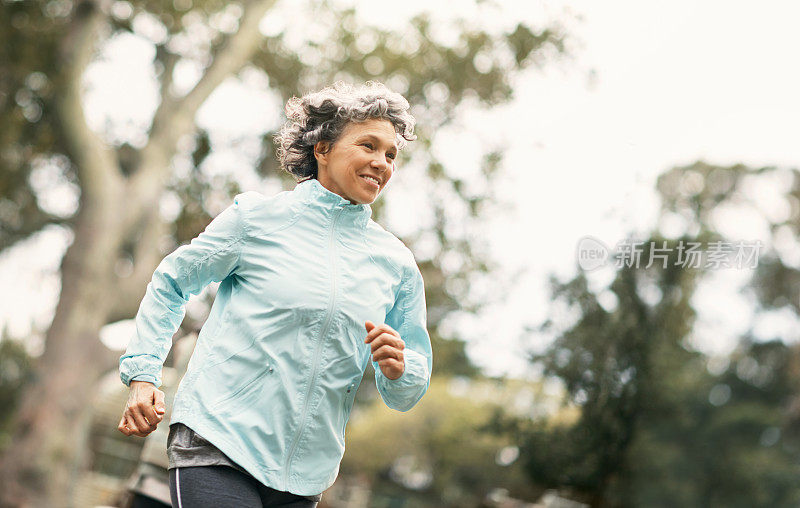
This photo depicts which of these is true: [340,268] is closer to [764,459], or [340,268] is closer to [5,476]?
[5,476]

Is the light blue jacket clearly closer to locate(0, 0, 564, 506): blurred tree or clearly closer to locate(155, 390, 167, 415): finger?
locate(155, 390, 167, 415): finger

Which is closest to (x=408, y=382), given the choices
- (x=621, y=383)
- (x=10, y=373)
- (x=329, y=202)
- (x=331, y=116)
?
(x=329, y=202)

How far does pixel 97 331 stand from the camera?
10320 millimetres

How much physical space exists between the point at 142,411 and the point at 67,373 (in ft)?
29.3

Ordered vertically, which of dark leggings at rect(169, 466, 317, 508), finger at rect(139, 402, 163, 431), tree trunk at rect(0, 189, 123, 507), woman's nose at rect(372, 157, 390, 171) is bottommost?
tree trunk at rect(0, 189, 123, 507)

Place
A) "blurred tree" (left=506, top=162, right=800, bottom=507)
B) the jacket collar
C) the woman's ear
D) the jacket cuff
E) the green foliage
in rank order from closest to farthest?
the jacket cuff < the jacket collar < the woman's ear < "blurred tree" (left=506, top=162, right=800, bottom=507) < the green foliage

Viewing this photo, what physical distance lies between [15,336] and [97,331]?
17.4 metres

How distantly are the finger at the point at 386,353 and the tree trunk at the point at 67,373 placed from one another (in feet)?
29.1

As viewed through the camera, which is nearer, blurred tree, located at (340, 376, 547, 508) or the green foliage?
the green foliage

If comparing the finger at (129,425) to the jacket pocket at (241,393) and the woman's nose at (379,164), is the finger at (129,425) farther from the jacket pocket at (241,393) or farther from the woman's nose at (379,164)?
the woman's nose at (379,164)

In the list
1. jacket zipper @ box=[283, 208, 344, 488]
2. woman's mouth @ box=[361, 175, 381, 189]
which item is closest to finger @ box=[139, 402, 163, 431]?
jacket zipper @ box=[283, 208, 344, 488]

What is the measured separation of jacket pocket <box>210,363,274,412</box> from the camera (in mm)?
1899

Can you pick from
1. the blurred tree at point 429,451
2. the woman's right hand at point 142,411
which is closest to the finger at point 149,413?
the woman's right hand at point 142,411

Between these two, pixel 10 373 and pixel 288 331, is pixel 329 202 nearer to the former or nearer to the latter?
pixel 288 331
